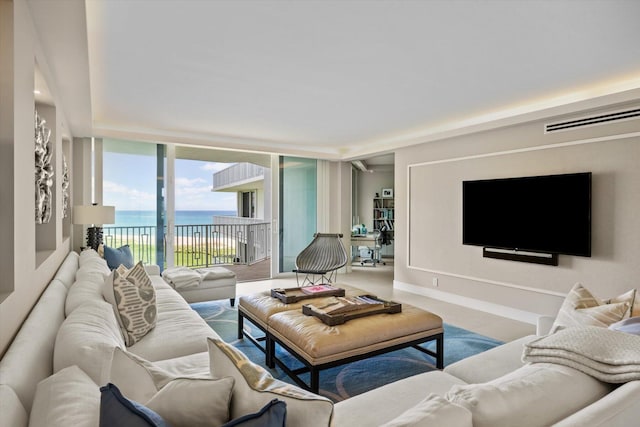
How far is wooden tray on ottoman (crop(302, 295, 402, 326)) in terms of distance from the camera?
2.69 meters

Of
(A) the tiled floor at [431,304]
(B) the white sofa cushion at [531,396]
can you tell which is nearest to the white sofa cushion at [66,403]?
(B) the white sofa cushion at [531,396]

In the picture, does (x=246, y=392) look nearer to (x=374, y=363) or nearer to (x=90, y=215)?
(x=374, y=363)

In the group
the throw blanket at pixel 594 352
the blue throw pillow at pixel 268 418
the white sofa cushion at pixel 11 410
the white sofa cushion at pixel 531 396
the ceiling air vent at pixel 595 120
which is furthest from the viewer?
the ceiling air vent at pixel 595 120

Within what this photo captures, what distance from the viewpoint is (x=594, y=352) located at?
1313 mm

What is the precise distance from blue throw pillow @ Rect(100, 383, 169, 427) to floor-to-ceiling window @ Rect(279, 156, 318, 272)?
6090 mm

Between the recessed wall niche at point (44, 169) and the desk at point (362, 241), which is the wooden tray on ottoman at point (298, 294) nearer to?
the recessed wall niche at point (44, 169)

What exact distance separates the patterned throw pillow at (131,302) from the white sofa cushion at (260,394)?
1388 mm

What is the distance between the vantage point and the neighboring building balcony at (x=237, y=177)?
34.9 ft

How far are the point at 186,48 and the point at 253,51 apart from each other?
1.61 feet

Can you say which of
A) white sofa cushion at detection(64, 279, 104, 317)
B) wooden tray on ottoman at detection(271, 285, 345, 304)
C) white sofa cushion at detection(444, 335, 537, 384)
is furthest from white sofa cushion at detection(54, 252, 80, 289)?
white sofa cushion at detection(444, 335, 537, 384)

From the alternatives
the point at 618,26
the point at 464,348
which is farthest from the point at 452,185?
the point at 618,26

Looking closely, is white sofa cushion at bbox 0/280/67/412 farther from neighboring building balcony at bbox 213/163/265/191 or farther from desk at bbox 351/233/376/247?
neighboring building balcony at bbox 213/163/265/191

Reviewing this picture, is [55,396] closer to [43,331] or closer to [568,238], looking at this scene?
[43,331]

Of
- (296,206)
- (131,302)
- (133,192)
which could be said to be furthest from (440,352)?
(133,192)
